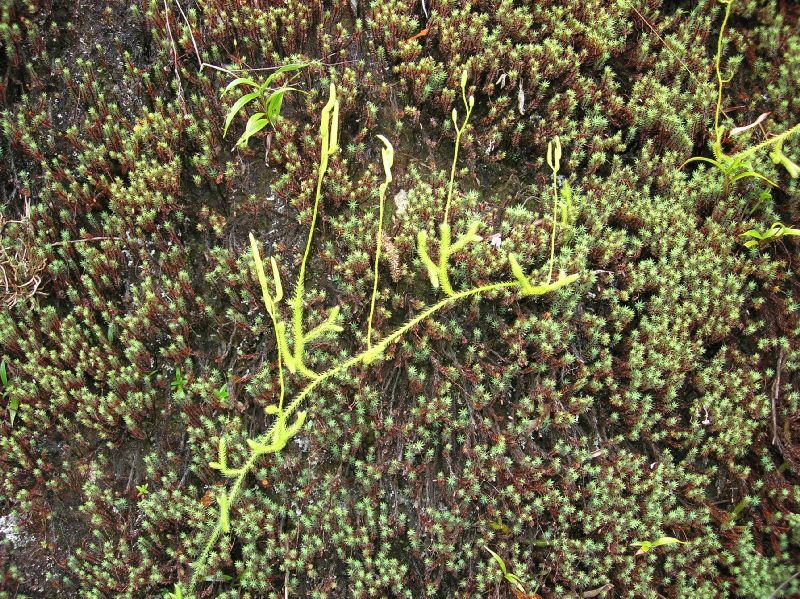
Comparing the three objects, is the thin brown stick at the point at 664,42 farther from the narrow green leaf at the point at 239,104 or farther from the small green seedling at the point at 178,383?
the small green seedling at the point at 178,383

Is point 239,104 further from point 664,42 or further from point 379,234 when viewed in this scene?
point 664,42

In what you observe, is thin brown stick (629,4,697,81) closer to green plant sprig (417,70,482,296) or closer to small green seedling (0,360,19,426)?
green plant sprig (417,70,482,296)

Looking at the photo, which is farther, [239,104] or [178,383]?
[178,383]

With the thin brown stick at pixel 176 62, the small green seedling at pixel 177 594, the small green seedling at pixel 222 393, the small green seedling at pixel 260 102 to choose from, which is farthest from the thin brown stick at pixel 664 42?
the small green seedling at pixel 177 594

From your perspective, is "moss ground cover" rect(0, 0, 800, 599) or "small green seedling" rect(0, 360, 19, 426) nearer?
"moss ground cover" rect(0, 0, 800, 599)

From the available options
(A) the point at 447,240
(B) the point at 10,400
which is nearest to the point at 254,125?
(A) the point at 447,240

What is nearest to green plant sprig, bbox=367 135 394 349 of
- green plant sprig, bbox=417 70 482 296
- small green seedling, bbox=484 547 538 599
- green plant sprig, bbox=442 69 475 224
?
green plant sprig, bbox=417 70 482 296

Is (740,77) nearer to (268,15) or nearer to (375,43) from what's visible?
(375,43)
